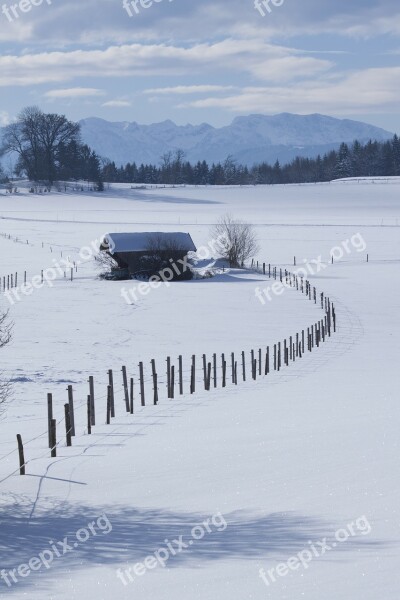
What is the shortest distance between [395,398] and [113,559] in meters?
12.2

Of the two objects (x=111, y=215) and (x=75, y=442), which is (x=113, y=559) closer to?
(x=75, y=442)

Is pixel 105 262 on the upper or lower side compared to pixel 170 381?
upper

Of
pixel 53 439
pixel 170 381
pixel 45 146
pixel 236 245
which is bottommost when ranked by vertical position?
pixel 170 381

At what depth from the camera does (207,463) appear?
47.1 feet

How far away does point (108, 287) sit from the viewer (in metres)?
55.2

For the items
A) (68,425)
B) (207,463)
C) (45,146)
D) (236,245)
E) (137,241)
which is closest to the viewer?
(207,463)

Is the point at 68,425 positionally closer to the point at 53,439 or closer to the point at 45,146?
the point at 53,439

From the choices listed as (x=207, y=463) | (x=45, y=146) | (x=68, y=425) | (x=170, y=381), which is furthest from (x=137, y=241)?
(x=45, y=146)

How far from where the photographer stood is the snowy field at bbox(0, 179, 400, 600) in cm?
924

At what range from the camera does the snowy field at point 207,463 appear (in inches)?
364

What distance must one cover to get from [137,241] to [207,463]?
49043mm

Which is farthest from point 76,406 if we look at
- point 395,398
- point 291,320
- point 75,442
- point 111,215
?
point 111,215

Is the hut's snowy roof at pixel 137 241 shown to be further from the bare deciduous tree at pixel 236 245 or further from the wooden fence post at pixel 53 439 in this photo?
the wooden fence post at pixel 53 439

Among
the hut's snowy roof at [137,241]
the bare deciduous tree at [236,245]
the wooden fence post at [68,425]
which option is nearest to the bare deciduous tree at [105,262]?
the hut's snowy roof at [137,241]
